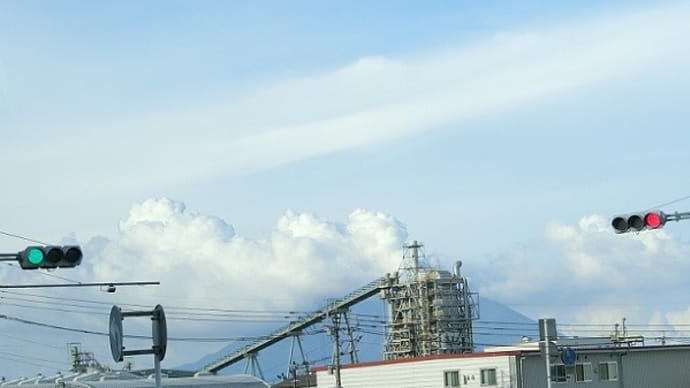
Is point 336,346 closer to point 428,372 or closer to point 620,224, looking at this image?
point 428,372

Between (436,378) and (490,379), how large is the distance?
334 centimetres

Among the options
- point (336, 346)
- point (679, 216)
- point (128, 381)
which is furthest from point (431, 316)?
point (679, 216)

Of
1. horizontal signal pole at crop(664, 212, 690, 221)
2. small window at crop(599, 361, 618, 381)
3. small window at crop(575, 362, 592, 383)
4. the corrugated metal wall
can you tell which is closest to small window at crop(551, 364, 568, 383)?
the corrugated metal wall

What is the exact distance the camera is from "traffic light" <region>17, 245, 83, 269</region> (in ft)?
89.6

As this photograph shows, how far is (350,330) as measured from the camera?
103 metres

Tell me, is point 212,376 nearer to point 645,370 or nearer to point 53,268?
point 645,370

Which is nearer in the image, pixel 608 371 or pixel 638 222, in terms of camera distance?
pixel 638 222

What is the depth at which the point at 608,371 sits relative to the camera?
67.3 metres

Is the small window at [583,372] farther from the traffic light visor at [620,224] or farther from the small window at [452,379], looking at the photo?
the traffic light visor at [620,224]

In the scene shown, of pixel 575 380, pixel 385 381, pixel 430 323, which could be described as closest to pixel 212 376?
pixel 385 381

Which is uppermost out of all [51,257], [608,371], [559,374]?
[608,371]

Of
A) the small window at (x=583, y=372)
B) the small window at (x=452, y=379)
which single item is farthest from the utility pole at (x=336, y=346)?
the small window at (x=583, y=372)

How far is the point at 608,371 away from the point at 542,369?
378cm

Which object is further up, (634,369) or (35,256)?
(634,369)
